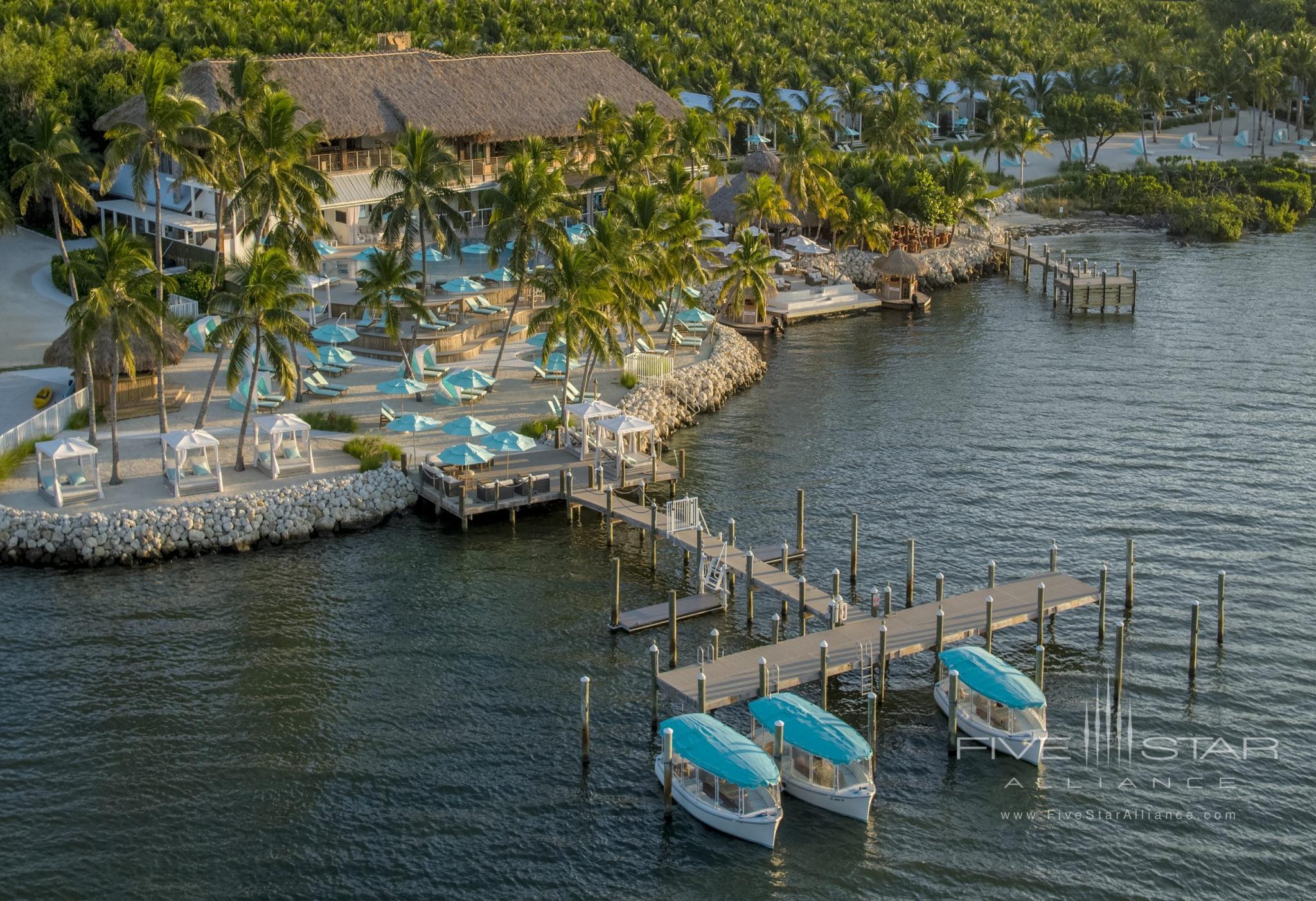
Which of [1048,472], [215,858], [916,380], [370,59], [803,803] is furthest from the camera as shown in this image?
[370,59]

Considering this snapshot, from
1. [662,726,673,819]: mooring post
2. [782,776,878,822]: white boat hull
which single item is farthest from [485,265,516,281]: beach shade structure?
[782,776,878,822]: white boat hull

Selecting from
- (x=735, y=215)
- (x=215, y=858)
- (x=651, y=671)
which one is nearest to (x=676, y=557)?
(x=651, y=671)

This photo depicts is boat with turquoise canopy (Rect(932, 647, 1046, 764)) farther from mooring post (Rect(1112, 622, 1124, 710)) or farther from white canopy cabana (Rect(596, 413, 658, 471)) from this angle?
white canopy cabana (Rect(596, 413, 658, 471))

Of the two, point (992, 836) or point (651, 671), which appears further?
point (651, 671)

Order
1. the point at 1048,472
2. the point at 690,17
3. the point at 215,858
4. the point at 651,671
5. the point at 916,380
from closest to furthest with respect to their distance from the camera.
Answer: the point at 215,858
the point at 651,671
the point at 1048,472
the point at 916,380
the point at 690,17

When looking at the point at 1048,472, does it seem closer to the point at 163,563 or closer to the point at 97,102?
the point at 163,563

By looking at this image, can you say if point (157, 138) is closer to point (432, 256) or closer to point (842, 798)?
point (432, 256)

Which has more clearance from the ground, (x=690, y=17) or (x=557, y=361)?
(x=690, y=17)
